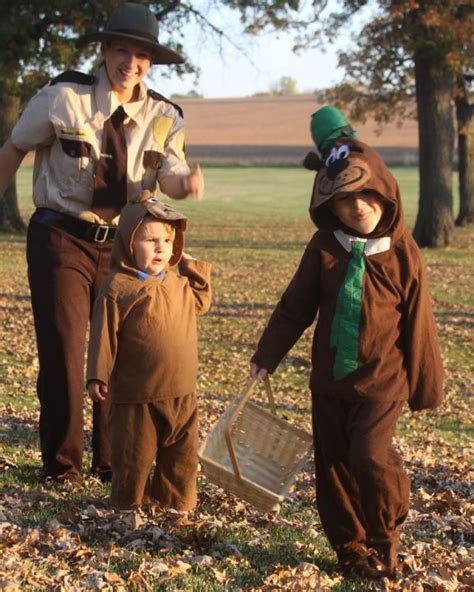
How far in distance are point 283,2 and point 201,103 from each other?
101 meters

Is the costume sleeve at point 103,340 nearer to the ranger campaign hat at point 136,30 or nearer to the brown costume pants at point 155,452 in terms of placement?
the brown costume pants at point 155,452

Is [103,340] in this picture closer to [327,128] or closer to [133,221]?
[133,221]

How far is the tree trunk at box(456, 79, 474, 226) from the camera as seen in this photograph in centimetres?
3169

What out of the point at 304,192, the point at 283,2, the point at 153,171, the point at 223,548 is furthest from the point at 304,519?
the point at 304,192

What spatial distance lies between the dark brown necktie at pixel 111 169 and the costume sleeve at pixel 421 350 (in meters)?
1.86

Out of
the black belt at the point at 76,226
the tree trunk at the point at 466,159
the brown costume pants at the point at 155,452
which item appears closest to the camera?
the brown costume pants at the point at 155,452

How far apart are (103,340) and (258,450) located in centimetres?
113

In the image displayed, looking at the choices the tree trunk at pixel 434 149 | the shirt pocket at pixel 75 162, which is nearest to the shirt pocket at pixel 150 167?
the shirt pocket at pixel 75 162

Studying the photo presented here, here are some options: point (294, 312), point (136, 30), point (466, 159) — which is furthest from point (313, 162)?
point (466, 159)

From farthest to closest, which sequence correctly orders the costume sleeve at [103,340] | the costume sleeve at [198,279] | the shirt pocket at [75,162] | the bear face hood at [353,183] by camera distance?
the shirt pocket at [75,162], the costume sleeve at [198,279], the costume sleeve at [103,340], the bear face hood at [353,183]

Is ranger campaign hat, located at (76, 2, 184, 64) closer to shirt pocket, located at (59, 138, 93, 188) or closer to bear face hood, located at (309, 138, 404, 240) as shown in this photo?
shirt pocket, located at (59, 138, 93, 188)

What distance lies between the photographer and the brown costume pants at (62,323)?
19.4 ft

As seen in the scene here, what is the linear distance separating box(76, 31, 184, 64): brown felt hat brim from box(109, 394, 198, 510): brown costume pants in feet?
6.12

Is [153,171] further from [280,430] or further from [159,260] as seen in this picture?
[280,430]
